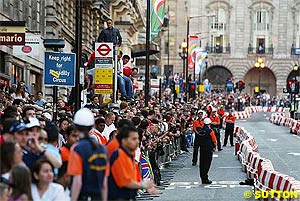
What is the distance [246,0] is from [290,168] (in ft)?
296

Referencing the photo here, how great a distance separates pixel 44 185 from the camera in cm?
934

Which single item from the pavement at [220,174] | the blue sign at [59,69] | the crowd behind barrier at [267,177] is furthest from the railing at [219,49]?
the blue sign at [59,69]

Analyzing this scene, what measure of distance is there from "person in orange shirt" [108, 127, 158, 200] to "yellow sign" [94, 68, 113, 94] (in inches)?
476

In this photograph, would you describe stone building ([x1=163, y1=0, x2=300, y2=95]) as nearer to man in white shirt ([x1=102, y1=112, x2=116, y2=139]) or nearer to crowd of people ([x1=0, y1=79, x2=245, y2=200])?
man in white shirt ([x1=102, y1=112, x2=116, y2=139])

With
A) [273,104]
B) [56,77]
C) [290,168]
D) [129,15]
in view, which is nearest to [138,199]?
[56,77]

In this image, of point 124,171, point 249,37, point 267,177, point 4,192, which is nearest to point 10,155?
point 4,192

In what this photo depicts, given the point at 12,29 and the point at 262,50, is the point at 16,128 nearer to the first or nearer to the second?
the point at 12,29

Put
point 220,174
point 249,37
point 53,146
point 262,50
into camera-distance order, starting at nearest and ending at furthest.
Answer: point 53,146 < point 220,174 < point 262,50 < point 249,37

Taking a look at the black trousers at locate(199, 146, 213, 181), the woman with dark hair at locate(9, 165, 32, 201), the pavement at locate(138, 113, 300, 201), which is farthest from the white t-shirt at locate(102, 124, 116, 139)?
the woman with dark hair at locate(9, 165, 32, 201)

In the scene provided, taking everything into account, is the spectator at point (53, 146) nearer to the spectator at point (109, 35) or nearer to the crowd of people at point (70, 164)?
the crowd of people at point (70, 164)

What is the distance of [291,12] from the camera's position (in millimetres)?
112562

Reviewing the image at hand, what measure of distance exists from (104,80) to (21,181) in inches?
539

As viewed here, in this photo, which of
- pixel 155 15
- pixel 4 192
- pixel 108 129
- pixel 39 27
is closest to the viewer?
pixel 4 192

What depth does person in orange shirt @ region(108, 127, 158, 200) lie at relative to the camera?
9.70m
